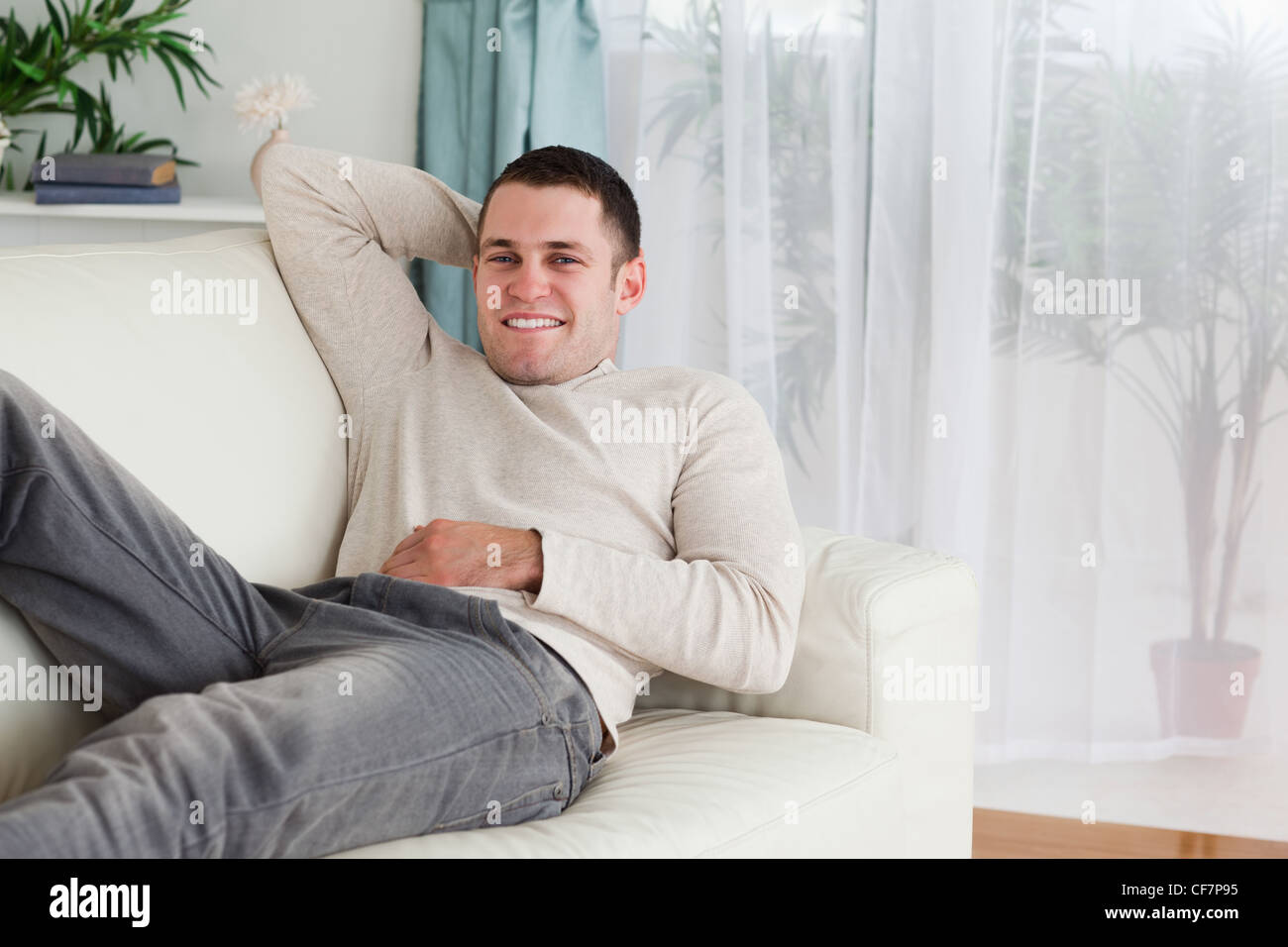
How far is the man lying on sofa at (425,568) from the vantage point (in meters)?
0.99

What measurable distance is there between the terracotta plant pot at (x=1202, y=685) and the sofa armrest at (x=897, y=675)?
869 millimetres

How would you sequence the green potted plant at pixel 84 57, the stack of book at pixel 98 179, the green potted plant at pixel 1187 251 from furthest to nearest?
the green potted plant at pixel 84 57 < the stack of book at pixel 98 179 < the green potted plant at pixel 1187 251

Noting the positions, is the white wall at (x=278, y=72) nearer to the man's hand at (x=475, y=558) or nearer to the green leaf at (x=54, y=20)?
the green leaf at (x=54, y=20)

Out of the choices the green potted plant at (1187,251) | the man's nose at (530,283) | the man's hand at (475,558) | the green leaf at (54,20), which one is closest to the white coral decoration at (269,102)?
the green leaf at (54,20)

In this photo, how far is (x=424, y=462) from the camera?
1.50 meters

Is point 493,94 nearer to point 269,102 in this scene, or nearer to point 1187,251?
point 269,102

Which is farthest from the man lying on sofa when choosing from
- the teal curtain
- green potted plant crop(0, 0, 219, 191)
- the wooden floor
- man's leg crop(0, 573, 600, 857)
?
green potted plant crop(0, 0, 219, 191)

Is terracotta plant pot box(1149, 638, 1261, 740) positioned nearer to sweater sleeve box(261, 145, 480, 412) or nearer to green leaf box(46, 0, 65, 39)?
sweater sleeve box(261, 145, 480, 412)

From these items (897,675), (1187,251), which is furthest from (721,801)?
(1187,251)

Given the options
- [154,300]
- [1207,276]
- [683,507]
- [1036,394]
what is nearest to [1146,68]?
[1207,276]

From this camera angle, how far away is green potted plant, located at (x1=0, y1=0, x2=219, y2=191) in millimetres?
2574

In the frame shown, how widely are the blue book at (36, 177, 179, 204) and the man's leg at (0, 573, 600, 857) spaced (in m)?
1.46

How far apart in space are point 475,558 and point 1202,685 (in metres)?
1.50
